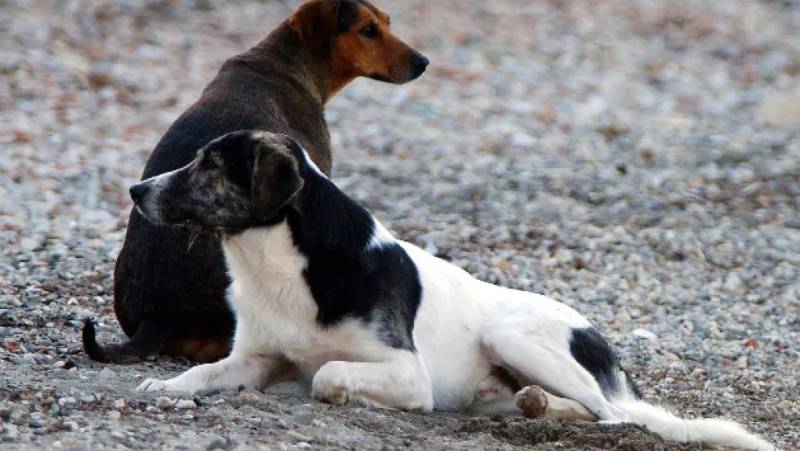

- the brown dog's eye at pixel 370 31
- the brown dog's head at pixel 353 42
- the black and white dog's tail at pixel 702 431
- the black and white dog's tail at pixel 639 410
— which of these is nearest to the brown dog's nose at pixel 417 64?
the brown dog's head at pixel 353 42

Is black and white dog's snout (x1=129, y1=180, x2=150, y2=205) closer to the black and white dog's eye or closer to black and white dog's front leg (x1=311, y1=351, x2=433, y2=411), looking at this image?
the black and white dog's eye

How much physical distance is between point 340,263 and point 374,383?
57 cm

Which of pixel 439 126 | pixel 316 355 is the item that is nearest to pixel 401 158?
pixel 439 126

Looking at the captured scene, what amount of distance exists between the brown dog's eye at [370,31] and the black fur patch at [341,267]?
3821 millimetres

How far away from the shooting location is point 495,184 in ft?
44.7

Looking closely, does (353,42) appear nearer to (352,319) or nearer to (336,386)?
(352,319)

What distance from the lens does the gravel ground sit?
6328 mm

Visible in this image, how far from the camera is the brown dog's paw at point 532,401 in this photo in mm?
Result: 6602

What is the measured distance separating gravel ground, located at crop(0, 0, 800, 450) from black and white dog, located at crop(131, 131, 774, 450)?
0.67ft

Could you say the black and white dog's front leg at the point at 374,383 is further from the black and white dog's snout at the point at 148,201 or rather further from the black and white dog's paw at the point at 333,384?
the black and white dog's snout at the point at 148,201

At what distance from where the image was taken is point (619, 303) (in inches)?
409

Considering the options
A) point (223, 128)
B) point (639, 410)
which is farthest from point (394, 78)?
point (639, 410)

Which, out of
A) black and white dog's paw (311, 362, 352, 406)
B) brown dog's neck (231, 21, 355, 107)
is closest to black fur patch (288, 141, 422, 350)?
black and white dog's paw (311, 362, 352, 406)

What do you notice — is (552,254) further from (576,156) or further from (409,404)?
(409,404)
